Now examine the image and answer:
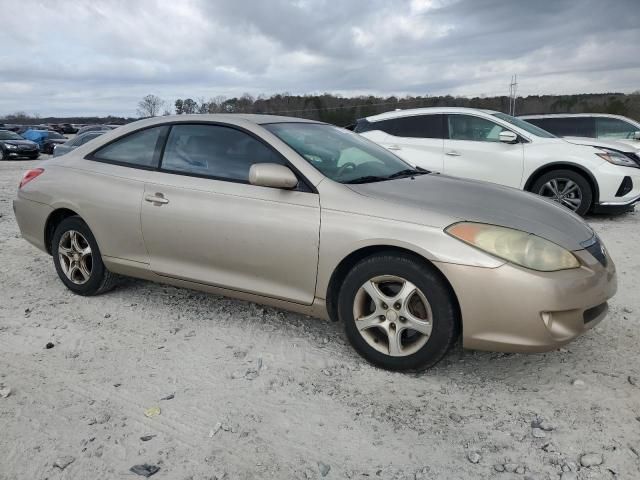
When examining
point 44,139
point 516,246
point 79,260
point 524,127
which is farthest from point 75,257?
point 44,139

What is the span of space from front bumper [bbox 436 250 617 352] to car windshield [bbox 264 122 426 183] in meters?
1.01

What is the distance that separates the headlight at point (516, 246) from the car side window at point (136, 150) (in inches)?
92.5

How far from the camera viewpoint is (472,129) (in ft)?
26.8

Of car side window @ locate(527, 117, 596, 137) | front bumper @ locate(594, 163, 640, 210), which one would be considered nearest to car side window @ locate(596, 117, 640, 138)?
car side window @ locate(527, 117, 596, 137)

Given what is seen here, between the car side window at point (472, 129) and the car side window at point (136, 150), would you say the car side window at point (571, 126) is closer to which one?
the car side window at point (472, 129)

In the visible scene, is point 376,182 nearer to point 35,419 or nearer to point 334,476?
point 334,476

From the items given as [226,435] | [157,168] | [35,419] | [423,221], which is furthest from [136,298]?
[423,221]

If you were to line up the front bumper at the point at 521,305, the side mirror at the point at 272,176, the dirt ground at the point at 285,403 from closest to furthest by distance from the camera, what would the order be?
the dirt ground at the point at 285,403
the front bumper at the point at 521,305
the side mirror at the point at 272,176

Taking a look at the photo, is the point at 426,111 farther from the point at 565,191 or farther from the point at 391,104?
the point at 391,104

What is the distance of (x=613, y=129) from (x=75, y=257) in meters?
10.8

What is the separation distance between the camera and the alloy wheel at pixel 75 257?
4371 mm

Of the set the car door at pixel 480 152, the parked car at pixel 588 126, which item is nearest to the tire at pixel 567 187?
the car door at pixel 480 152

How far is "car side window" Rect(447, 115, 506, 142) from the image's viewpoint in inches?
316

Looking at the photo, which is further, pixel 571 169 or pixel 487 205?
pixel 571 169
